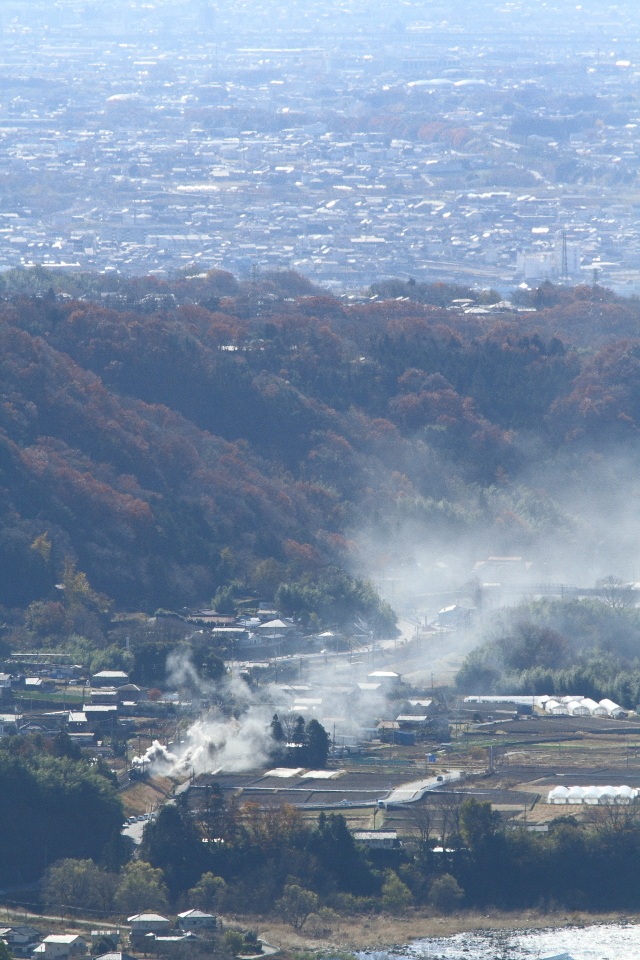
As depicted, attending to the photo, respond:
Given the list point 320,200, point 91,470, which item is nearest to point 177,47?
point 320,200

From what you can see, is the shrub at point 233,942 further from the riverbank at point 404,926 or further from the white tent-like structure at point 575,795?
the white tent-like structure at point 575,795

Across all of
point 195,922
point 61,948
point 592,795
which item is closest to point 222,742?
point 592,795

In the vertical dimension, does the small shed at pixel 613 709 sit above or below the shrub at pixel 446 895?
above

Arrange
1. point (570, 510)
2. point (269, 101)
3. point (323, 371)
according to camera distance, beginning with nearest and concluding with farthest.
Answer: point (570, 510) → point (323, 371) → point (269, 101)

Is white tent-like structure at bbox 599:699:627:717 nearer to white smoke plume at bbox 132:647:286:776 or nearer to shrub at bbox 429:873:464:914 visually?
white smoke plume at bbox 132:647:286:776

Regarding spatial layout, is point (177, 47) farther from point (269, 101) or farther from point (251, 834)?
point (251, 834)

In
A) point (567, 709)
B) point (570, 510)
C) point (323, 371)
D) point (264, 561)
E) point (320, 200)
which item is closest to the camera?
point (567, 709)

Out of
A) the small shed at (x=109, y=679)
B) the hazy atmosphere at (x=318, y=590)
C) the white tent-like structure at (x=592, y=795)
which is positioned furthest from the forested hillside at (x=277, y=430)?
the white tent-like structure at (x=592, y=795)
